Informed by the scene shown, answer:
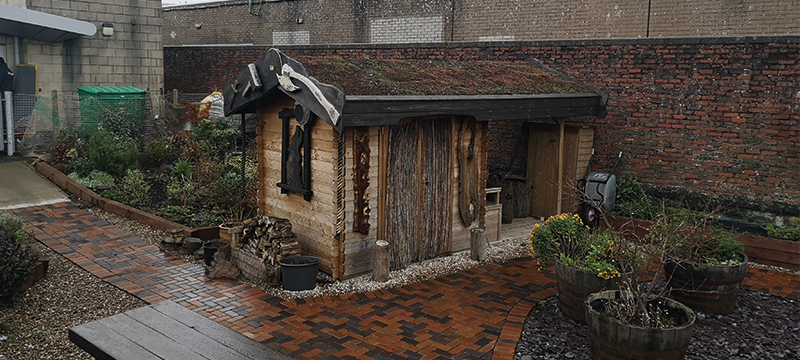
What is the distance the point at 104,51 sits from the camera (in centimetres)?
1548

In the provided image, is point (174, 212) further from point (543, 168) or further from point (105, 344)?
point (543, 168)

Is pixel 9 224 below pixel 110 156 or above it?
below

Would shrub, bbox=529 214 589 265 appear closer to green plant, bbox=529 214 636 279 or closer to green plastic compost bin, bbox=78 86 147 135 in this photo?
green plant, bbox=529 214 636 279

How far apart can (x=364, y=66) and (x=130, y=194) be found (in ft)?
16.1

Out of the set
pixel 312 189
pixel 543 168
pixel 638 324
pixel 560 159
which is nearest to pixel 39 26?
pixel 312 189

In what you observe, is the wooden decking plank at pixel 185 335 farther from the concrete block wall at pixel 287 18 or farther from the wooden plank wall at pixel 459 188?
the concrete block wall at pixel 287 18

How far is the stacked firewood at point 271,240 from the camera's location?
7742mm

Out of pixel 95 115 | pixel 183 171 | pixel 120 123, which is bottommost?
pixel 183 171

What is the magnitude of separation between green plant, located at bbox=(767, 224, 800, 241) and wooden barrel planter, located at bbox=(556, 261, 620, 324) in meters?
4.33

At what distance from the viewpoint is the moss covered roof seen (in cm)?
765

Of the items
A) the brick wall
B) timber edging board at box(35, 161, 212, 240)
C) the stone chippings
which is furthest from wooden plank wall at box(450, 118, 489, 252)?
the brick wall

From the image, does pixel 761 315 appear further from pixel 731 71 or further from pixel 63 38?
pixel 63 38

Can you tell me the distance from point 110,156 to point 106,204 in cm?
138

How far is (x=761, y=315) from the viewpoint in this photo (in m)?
7.05
